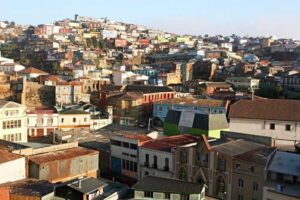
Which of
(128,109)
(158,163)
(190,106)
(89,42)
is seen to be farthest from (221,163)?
(89,42)

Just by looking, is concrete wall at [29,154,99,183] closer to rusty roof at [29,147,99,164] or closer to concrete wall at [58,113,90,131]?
rusty roof at [29,147,99,164]

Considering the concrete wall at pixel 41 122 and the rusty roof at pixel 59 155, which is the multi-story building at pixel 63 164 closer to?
the rusty roof at pixel 59 155

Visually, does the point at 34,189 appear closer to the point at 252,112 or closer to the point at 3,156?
the point at 3,156

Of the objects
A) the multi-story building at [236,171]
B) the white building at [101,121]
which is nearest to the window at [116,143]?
the multi-story building at [236,171]

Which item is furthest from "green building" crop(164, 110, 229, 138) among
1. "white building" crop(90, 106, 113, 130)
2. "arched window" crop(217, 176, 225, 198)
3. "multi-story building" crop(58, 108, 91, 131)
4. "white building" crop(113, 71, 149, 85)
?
"white building" crop(113, 71, 149, 85)

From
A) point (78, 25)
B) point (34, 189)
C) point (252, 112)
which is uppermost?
point (78, 25)

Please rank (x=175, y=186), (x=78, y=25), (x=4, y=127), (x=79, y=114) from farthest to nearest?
(x=78, y=25), (x=79, y=114), (x=4, y=127), (x=175, y=186)

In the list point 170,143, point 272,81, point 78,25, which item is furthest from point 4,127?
point 78,25
